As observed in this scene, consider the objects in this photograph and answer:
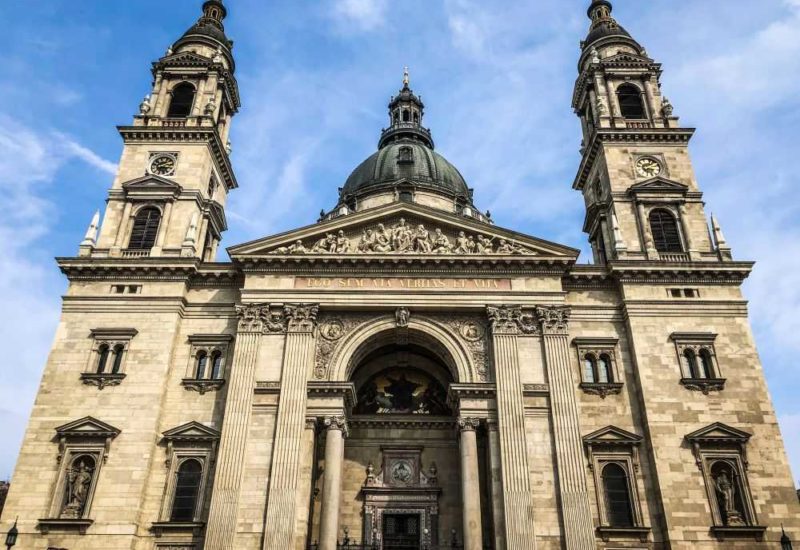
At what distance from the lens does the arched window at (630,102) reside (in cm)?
4000

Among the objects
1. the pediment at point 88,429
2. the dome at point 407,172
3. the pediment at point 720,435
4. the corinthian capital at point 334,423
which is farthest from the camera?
the dome at point 407,172

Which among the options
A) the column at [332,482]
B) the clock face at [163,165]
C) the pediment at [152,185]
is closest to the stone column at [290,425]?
the column at [332,482]

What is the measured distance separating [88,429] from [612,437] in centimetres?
2174

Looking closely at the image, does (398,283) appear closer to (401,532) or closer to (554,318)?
(554,318)

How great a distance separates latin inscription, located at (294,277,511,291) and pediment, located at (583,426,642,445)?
741 cm

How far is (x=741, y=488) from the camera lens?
27766mm

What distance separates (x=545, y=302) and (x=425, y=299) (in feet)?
17.7

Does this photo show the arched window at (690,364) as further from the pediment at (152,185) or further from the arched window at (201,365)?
the pediment at (152,185)

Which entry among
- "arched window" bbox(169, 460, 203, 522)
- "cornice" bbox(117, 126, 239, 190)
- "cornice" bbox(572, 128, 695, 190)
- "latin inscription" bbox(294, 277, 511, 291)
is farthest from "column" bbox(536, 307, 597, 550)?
"cornice" bbox(117, 126, 239, 190)

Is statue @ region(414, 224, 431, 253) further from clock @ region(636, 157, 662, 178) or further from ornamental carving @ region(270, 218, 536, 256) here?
clock @ region(636, 157, 662, 178)

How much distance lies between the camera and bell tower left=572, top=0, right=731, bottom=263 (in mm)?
34594

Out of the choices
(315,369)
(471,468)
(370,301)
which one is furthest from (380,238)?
(471,468)

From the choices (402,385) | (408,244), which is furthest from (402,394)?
(408,244)

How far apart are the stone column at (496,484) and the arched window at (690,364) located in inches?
353
